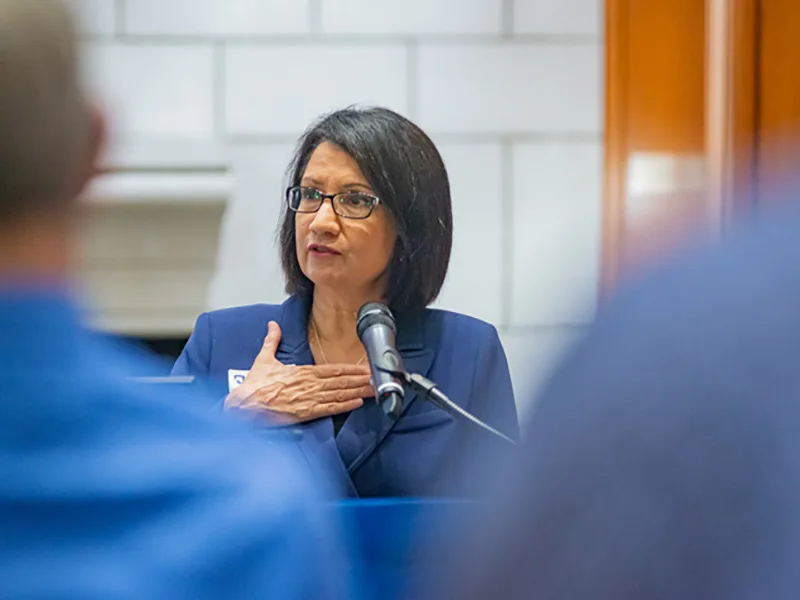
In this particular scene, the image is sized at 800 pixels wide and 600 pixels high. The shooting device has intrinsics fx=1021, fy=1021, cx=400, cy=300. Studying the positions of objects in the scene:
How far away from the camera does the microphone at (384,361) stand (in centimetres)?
143

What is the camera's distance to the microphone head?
1529 mm

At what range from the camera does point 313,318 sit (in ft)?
5.93

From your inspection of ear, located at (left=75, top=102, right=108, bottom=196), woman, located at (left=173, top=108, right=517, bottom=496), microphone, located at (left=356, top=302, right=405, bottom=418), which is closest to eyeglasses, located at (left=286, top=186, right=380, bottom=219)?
woman, located at (left=173, top=108, right=517, bottom=496)

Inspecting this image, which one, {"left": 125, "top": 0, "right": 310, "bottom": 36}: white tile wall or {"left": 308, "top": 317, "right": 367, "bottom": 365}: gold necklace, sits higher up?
{"left": 125, "top": 0, "right": 310, "bottom": 36}: white tile wall

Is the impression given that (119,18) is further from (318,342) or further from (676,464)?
(676,464)

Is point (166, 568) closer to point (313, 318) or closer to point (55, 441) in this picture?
point (55, 441)

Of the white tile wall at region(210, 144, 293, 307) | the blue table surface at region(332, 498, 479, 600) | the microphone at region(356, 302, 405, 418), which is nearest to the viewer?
the blue table surface at region(332, 498, 479, 600)

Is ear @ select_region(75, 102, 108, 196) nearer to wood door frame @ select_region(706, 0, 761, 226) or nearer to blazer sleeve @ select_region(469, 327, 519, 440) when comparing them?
wood door frame @ select_region(706, 0, 761, 226)

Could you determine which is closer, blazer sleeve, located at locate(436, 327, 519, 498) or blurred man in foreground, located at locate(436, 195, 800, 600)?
blurred man in foreground, located at locate(436, 195, 800, 600)

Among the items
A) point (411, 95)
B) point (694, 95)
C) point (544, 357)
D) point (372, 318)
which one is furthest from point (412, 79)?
point (544, 357)

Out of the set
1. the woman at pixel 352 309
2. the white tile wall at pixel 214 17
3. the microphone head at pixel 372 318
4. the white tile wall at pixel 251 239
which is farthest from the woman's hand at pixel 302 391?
the white tile wall at pixel 214 17

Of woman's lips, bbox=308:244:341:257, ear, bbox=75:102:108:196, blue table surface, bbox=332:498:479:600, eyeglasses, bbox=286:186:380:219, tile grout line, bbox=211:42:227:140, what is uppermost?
tile grout line, bbox=211:42:227:140

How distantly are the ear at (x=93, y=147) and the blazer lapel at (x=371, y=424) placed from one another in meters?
1.01

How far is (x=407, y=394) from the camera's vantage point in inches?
64.4
